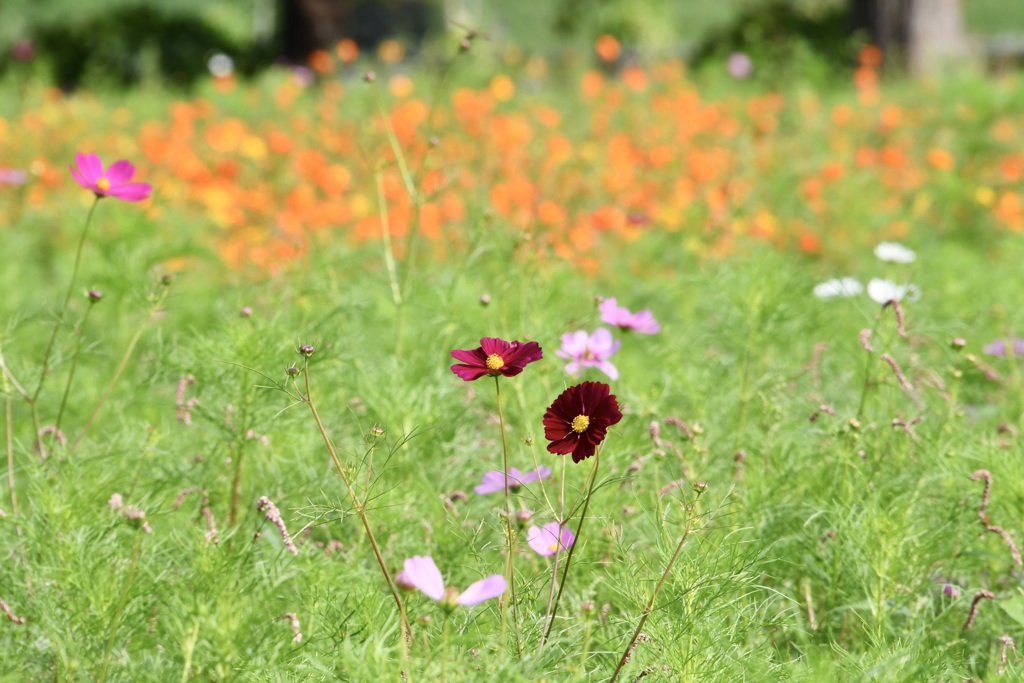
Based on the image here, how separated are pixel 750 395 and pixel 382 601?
0.95 meters

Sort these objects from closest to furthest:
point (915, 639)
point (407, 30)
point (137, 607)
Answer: point (915, 639)
point (137, 607)
point (407, 30)

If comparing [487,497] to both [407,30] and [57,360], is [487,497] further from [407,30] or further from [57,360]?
[407,30]

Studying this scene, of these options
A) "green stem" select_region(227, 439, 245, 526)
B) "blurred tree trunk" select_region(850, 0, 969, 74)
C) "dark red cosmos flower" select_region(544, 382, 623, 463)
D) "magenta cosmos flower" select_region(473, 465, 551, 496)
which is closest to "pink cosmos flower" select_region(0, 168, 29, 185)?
"green stem" select_region(227, 439, 245, 526)

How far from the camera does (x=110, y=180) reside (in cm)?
187

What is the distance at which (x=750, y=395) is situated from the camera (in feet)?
6.79

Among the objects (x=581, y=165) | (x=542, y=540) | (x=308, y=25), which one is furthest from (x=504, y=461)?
(x=308, y=25)

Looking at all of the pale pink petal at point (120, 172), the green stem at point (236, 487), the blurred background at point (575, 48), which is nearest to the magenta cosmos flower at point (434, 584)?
the green stem at point (236, 487)

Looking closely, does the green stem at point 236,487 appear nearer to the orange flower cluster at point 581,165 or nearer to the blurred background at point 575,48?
the orange flower cluster at point 581,165

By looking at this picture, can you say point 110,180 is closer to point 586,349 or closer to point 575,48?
point 586,349

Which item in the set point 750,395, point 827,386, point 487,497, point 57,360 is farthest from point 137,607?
point 827,386

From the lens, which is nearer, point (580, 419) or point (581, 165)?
point (580, 419)

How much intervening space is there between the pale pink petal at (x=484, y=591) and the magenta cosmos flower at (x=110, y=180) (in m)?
1.00

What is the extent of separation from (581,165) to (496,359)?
171 inches

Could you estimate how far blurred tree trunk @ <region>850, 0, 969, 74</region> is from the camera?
8680 millimetres
